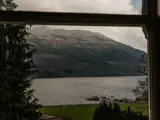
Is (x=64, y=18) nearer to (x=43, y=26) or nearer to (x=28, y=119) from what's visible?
(x=43, y=26)

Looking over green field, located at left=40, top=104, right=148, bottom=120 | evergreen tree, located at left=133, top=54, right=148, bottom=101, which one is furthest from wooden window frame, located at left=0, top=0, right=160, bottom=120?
green field, located at left=40, top=104, right=148, bottom=120

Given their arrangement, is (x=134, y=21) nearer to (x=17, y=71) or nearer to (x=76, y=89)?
(x=76, y=89)

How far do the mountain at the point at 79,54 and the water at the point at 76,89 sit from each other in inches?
1.2

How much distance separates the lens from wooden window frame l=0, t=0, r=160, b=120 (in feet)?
4.57

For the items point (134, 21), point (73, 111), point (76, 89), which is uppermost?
point (134, 21)

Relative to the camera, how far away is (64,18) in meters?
1.41

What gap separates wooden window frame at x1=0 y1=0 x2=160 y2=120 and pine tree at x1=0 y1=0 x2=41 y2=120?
0.28 feet

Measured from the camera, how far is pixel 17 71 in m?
1.43

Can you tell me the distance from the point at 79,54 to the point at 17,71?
31 centimetres

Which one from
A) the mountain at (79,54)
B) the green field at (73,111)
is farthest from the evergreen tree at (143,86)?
the green field at (73,111)

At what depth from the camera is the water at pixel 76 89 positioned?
1.43 meters

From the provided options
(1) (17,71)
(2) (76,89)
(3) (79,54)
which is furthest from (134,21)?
(1) (17,71)

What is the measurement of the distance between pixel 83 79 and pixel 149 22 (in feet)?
1.40

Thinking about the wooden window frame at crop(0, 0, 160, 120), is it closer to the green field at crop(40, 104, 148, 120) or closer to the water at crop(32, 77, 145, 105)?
the water at crop(32, 77, 145, 105)
